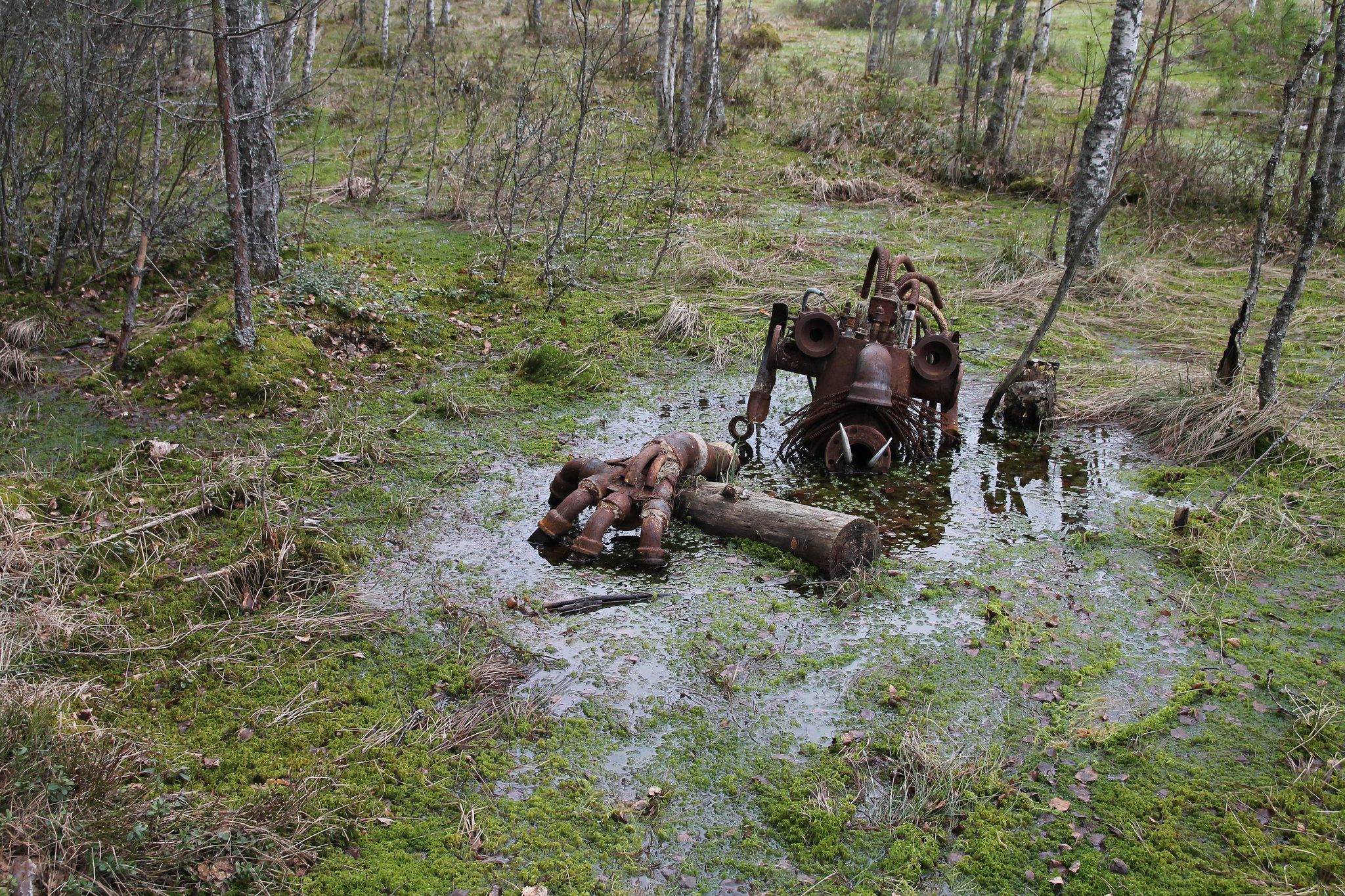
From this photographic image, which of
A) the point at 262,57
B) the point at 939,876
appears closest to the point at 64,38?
the point at 262,57

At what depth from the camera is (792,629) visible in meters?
4.76

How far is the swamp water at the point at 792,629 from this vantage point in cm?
384

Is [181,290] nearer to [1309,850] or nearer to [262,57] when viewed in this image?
[262,57]

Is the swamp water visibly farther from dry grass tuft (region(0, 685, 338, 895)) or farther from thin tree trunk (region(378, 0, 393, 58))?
thin tree trunk (region(378, 0, 393, 58))

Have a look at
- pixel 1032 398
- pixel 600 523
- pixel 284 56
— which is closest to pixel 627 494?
pixel 600 523

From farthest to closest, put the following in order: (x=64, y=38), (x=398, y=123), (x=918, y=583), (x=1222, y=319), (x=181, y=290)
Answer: (x=398, y=123) < (x=1222, y=319) < (x=181, y=290) < (x=64, y=38) < (x=918, y=583)

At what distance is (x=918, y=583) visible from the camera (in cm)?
524

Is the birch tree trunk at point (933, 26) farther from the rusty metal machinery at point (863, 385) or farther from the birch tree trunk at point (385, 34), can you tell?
the rusty metal machinery at point (863, 385)

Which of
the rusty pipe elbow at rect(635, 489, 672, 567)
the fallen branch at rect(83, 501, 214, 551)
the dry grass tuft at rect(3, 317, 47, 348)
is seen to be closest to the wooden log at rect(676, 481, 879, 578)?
the rusty pipe elbow at rect(635, 489, 672, 567)

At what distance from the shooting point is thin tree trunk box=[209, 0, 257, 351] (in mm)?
5875

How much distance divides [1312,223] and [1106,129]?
16.1 feet

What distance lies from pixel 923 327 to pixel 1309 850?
494 cm

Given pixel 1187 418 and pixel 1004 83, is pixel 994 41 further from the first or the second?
pixel 1187 418

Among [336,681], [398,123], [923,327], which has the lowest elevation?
[336,681]
